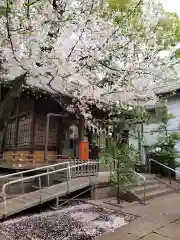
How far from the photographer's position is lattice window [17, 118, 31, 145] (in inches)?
480

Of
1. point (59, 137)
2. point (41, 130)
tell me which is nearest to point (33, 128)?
point (41, 130)

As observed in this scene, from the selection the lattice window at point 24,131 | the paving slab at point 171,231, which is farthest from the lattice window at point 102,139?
A: the paving slab at point 171,231

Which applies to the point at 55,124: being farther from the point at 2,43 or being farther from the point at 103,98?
the point at 2,43

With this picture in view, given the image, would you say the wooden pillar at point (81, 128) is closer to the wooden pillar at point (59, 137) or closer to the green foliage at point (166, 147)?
the wooden pillar at point (59, 137)

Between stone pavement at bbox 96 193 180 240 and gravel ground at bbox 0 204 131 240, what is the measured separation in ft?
1.26

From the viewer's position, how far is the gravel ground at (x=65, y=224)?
546 cm

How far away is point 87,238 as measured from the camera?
526 cm

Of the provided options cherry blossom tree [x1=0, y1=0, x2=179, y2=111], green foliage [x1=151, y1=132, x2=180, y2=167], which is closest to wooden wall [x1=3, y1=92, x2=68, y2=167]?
cherry blossom tree [x1=0, y1=0, x2=179, y2=111]

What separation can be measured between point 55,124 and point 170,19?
7509mm

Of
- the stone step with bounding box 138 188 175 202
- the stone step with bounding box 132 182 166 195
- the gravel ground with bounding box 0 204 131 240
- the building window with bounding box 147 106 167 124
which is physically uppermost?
the building window with bounding box 147 106 167 124

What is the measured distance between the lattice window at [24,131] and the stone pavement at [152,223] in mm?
6700

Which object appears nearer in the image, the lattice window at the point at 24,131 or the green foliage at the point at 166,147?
the lattice window at the point at 24,131

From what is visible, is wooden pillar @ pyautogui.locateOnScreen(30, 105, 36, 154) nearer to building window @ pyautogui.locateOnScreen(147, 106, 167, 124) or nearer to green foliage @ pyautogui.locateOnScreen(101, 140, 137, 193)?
green foliage @ pyautogui.locateOnScreen(101, 140, 137, 193)

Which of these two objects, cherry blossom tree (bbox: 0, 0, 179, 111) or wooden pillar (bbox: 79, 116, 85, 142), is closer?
cherry blossom tree (bbox: 0, 0, 179, 111)
